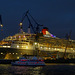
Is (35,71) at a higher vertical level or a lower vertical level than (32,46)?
lower

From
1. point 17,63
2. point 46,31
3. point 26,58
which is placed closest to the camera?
point 17,63

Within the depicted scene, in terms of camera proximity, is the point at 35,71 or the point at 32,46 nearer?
the point at 35,71

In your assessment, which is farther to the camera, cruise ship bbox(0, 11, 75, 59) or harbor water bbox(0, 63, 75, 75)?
cruise ship bbox(0, 11, 75, 59)

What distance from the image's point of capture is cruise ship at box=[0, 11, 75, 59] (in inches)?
2714

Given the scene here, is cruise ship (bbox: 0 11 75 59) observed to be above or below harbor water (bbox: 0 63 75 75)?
above

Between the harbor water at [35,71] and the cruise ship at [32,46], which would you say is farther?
the cruise ship at [32,46]

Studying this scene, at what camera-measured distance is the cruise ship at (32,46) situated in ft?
226

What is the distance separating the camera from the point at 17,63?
60.2 metres

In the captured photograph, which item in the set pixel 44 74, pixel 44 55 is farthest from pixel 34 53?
pixel 44 74

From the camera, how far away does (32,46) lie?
74812mm

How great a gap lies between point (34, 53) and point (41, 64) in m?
13.5

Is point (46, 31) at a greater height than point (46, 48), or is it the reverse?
point (46, 31)

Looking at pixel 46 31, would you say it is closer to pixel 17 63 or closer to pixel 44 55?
pixel 44 55

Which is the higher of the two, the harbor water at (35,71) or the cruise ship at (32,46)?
the cruise ship at (32,46)
